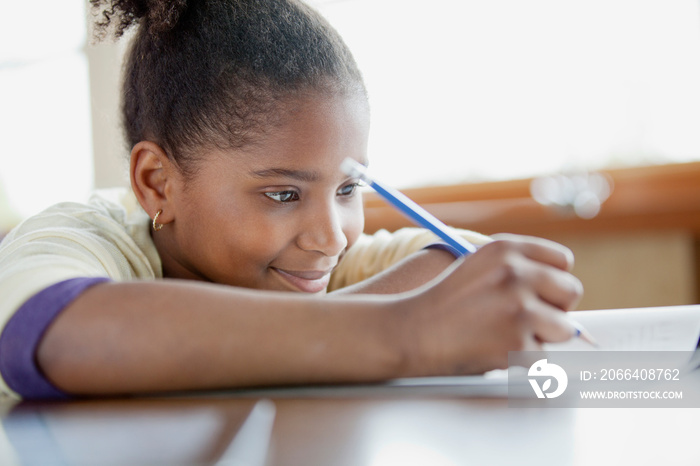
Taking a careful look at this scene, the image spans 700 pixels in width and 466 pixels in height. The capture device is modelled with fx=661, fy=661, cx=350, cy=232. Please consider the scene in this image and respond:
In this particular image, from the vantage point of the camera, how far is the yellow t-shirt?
1.43ft

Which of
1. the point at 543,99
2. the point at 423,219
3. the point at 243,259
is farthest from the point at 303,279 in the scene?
the point at 543,99

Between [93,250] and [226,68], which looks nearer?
[93,250]

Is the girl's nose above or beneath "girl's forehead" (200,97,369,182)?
beneath

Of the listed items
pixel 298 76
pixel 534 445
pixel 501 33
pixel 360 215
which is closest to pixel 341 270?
pixel 360 215

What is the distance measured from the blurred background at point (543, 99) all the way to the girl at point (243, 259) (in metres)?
0.55

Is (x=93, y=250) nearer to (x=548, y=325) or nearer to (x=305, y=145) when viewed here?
A: (x=305, y=145)

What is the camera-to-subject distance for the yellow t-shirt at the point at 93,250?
1.43ft

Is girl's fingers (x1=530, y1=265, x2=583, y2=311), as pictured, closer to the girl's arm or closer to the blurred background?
the girl's arm

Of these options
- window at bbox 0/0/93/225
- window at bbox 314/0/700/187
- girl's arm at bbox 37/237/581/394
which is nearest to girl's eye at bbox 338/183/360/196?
girl's arm at bbox 37/237/581/394

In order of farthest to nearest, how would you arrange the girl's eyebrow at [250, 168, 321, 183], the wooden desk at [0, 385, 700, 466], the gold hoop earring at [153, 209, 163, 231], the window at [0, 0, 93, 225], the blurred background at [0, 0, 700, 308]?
the window at [0, 0, 93, 225]
the blurred background at [0, 0, 700, 308]
the gold hoop earring at [153, 209, 163, 231]
the girl's eyebrow at [250, 168, 321, 183]
the wooden desk at [0, 385, 700, 466]

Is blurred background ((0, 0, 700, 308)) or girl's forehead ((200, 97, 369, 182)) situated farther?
blurred background ((0, 0, 700, 308))

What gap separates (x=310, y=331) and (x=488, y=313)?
3.9 inches

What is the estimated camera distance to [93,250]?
0.58 m

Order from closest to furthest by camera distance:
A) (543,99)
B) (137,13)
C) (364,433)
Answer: (364,433) → (137,13) → (543,99)
